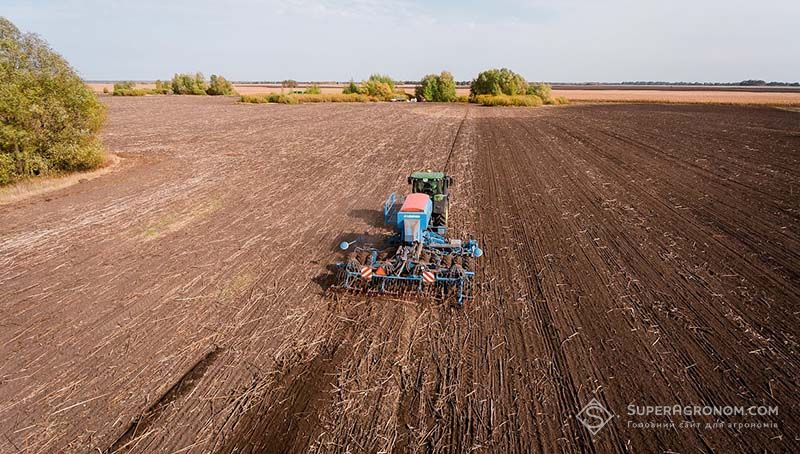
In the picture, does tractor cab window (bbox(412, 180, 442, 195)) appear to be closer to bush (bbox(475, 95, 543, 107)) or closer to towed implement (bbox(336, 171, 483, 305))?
towed implement (bbox(336, 171, 483, 305))

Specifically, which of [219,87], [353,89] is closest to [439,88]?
[353,89]

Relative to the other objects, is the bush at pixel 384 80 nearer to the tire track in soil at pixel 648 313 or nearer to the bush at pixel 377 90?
the bush at pixel 377 90

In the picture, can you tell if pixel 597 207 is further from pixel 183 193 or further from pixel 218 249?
pixel 183 193

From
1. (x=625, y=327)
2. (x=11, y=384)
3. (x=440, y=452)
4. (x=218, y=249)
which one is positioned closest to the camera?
(x=440, y=452)

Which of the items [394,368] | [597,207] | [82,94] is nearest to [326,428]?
[394,368]

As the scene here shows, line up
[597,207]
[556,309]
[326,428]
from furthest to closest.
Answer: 1. [597,207]
2. [556,309]
3. [326,428]

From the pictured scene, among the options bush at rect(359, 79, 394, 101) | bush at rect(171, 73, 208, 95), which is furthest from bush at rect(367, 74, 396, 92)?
bush at rect(171, 73, 208, 95)
